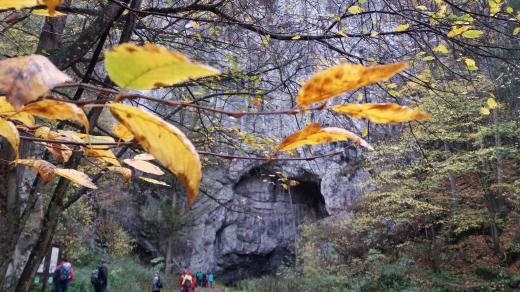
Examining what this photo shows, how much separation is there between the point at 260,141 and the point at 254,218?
1538 cm

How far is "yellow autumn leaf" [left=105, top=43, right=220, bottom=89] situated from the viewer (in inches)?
9.7

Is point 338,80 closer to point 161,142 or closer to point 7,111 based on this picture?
point 161,142

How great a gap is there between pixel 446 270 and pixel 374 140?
4.13m

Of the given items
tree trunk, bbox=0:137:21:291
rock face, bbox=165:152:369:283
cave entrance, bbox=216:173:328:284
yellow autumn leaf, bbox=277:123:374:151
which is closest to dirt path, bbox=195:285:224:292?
rock face, bbox=165:152:369:283

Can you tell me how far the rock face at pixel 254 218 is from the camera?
55.9 ft

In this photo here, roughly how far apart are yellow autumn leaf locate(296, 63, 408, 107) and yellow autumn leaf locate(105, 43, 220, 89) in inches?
5.2

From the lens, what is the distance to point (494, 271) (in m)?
9.56

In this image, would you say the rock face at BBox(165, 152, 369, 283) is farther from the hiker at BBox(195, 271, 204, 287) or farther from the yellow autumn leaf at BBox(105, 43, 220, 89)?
the yellow autumn leaf at BBox(105, 43, 220, 89)

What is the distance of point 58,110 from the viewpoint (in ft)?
1.26

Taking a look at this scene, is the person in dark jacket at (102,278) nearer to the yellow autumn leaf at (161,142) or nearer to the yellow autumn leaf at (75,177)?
the yellow autumn leaf at (75,177)

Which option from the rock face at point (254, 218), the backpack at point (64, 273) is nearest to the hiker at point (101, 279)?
the backpack at point (64, 273)

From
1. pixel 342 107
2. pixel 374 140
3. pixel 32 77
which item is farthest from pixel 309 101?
pixel 374 140

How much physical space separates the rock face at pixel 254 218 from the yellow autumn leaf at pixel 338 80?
16.4 m

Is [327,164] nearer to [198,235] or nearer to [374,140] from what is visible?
[374,140]
